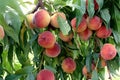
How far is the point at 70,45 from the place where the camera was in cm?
134

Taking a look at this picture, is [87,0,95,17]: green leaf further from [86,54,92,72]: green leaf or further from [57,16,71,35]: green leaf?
[86,54,92,72]: green leaf

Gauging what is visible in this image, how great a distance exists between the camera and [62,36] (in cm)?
128

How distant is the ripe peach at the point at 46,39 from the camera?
1178mm

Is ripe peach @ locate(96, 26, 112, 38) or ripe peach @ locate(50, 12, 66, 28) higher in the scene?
ripe peach @ locate(50, 12, 66, 28)

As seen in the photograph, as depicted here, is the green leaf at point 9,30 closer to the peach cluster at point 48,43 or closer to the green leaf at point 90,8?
the peach cluster at point 48,43

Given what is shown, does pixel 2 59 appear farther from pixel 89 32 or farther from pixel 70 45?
pixel 89 32

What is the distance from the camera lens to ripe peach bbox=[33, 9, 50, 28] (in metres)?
1.16

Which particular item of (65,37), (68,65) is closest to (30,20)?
(65,37)

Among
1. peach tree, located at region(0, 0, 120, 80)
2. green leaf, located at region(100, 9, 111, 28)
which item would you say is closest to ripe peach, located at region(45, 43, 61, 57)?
peach tree, located at region(0, 0, 120, 80)

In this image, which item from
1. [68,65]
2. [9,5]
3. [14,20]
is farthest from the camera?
[68,65]

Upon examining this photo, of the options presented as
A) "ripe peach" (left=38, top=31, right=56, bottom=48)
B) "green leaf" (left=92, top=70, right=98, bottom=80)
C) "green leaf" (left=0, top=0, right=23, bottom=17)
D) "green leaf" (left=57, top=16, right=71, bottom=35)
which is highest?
"green leaf" (left=0, top=0, right=23, bottom=17)

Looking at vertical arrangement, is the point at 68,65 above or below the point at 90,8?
below

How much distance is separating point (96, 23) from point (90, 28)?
0.15ft

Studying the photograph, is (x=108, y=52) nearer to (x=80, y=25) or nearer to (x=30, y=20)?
(x=80, y=25)
